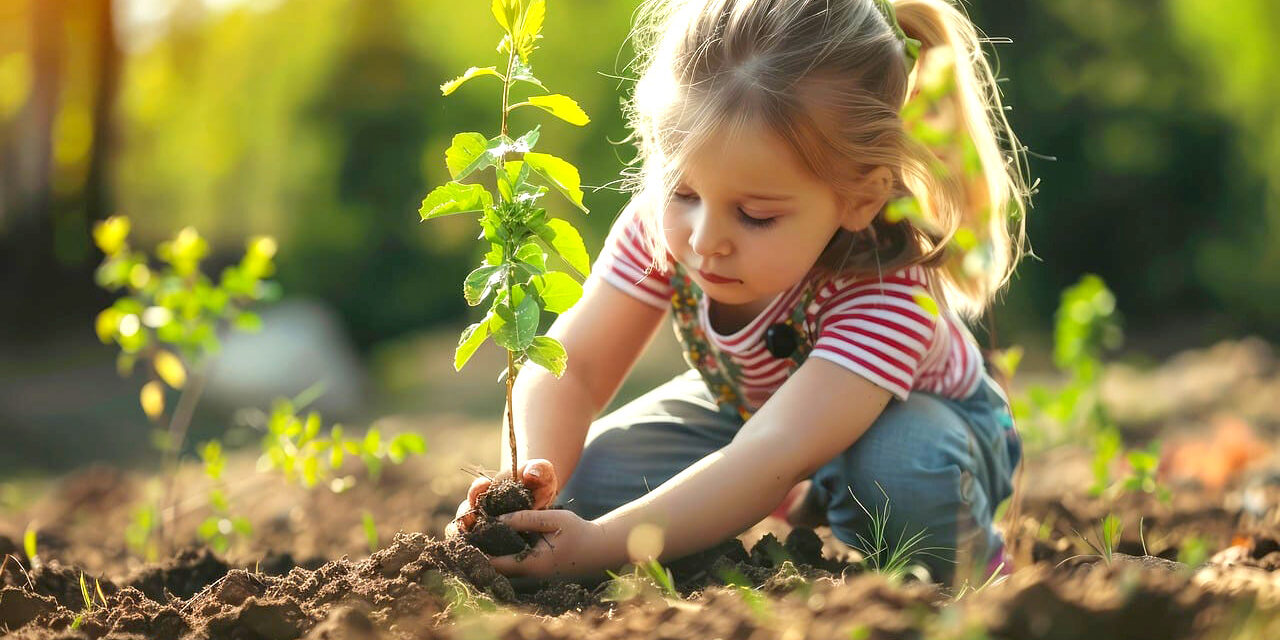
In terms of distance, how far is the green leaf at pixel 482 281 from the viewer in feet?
5.86

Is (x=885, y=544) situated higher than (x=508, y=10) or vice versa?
(x=508, y=10)

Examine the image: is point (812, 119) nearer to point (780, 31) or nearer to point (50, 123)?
point (780, 31)

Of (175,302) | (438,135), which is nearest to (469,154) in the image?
(175,302)

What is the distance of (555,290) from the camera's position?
72.4 inches

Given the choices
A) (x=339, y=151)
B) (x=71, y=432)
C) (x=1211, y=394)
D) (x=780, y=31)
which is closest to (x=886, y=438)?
(x=780, y=31)

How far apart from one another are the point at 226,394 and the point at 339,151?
2264 mm

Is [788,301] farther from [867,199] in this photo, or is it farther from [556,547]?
[556,547]

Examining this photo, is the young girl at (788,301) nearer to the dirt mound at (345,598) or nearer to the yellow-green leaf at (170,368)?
the dirt mound at (345,598)

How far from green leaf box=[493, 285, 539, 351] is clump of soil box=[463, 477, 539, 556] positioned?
0.28 meters

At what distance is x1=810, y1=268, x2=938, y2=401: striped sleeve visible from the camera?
85.8 inches

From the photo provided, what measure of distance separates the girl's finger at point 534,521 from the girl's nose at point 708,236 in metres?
0.51

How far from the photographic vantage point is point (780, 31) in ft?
7.03

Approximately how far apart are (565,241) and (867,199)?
0.67 meters

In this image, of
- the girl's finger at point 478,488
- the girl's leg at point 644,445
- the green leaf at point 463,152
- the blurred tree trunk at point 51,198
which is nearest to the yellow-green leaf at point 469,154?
the green leaf at point 463,152
